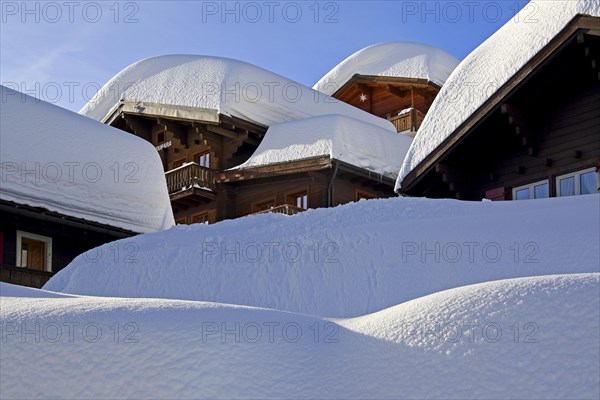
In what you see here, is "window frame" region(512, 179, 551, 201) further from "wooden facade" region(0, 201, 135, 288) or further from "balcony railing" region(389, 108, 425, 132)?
"balcony railing" region(389, 108, 425, 132)

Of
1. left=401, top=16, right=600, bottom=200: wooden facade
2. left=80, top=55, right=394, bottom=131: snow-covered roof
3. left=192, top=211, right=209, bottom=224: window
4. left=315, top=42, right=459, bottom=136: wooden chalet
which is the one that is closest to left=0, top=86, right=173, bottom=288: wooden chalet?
left=192, top=211, right=209, bottom=224: window

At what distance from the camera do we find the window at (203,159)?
77.2ft

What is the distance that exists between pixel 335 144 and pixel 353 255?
11564 mm

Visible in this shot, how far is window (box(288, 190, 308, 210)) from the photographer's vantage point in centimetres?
2067

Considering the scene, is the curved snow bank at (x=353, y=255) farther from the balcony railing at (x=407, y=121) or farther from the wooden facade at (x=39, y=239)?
the balcony railing at (x=407, y=121)

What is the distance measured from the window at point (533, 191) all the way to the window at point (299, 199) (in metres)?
7.76

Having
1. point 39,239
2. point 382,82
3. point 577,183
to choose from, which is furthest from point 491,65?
point 382,82

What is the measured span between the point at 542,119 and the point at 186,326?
31.4 feet

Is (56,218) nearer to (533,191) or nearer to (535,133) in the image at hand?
(533,191)

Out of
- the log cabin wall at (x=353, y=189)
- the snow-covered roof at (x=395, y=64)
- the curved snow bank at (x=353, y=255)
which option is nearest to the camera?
the curved snow bank at (x=353, y=255)

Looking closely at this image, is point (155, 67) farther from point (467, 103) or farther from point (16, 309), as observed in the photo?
point (16, 309)

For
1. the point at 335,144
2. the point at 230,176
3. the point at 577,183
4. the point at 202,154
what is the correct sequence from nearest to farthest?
the point at 577,183 < the point at 335,144 < the point at 230,176 < the point at 202,154

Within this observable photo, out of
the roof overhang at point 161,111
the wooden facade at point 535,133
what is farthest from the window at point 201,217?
the wooden facade at point 535,133

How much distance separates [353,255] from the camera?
27.3 feet
